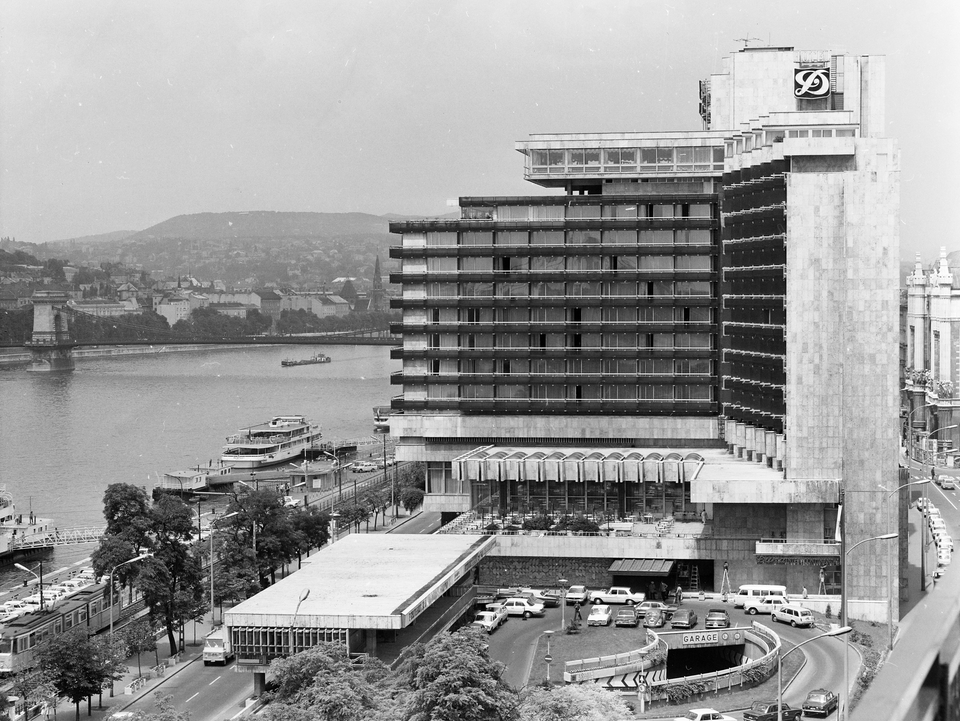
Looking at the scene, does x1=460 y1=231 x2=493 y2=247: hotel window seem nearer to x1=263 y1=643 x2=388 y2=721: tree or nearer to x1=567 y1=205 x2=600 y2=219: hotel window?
x1=567 y1=205 x2=600 y2=219: hotel window

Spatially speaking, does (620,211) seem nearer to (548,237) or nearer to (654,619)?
(548,237)

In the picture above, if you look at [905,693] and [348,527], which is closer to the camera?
[905,693]

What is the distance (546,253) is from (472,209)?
11.0ft

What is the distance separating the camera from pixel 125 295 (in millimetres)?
170375

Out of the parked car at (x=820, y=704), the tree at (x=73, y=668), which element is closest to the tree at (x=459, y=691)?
the parked car at (x=820, y=704)

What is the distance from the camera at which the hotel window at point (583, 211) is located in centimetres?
4741

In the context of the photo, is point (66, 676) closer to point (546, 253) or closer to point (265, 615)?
point (265, 615)

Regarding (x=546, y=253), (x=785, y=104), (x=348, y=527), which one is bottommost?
(x=348, y=527)

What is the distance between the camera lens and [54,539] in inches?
2233

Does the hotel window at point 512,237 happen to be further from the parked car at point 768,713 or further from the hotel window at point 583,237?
the parked car at point 768,713

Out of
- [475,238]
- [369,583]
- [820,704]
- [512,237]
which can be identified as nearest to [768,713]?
[820,704]

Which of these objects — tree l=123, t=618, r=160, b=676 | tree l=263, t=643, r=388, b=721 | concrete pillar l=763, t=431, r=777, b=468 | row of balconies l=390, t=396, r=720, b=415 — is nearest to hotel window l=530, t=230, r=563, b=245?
row of balconies l=390, t=396, r=720, b=415

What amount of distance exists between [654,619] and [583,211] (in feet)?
60.1

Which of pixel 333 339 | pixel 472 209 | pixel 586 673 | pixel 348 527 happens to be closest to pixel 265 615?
pixel 586 673
